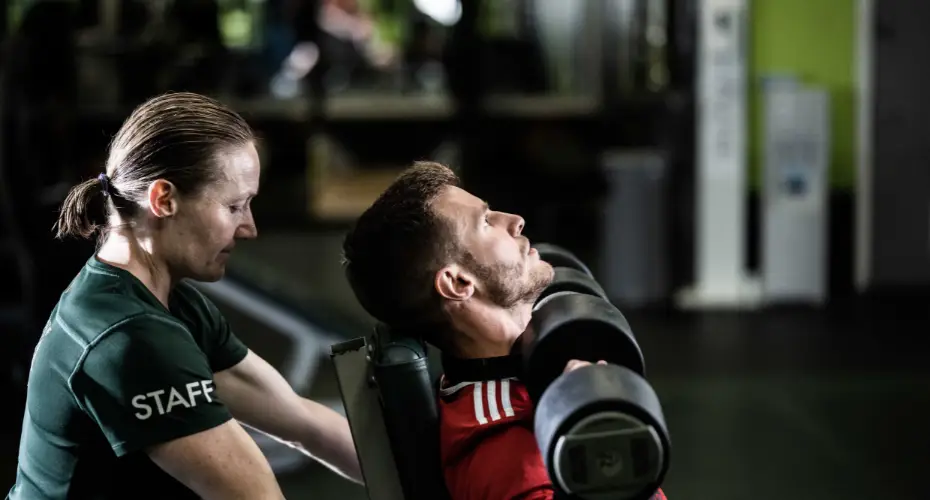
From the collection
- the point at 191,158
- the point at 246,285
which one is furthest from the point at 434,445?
the point at 246,285

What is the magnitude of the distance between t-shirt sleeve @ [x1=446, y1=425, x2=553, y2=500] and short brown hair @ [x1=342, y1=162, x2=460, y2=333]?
0.58 feet

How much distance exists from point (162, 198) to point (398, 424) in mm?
400

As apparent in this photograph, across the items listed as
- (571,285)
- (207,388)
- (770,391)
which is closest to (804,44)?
(770,391)

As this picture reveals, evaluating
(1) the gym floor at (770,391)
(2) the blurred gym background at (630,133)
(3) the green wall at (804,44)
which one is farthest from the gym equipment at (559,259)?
(3) the green wall at (804,44)

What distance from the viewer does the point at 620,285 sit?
5926mm

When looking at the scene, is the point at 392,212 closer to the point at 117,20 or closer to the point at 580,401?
the point at 580,401

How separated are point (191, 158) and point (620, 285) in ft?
15.9

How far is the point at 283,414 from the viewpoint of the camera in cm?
152

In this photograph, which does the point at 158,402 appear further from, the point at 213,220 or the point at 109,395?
the point at 213,220

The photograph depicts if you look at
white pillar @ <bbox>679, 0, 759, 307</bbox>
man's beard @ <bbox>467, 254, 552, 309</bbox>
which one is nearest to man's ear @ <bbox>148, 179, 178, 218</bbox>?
man's beard @ <bbox>467, 254, 552, 309</bbox>

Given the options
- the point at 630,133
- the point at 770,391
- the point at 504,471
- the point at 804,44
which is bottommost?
the point at 770,391

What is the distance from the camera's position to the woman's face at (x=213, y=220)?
1.23 meters

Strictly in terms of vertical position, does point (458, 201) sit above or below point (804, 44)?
above

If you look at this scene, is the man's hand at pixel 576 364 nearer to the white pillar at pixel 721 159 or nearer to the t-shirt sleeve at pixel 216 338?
the t-shirt sleeve at pixel 216 338
